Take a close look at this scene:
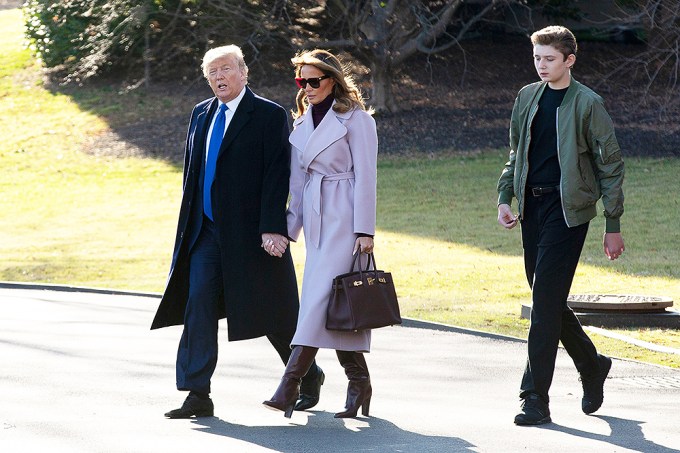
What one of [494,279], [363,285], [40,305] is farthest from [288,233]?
[494,279]

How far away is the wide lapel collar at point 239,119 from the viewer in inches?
279

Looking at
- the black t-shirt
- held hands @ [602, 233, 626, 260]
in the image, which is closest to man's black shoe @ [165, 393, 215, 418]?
the black t-shirt

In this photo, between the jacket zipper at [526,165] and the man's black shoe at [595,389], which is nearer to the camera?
the jacket zipper at [526,165]

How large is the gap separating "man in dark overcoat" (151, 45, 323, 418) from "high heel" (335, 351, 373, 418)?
0.33 metres

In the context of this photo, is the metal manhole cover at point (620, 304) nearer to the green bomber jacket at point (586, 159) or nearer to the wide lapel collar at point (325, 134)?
the green bomber jacket at point (586, 159)

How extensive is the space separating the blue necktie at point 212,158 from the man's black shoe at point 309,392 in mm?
1026

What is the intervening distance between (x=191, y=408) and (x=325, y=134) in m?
1.57

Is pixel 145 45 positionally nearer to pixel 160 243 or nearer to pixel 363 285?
pixel 160 243

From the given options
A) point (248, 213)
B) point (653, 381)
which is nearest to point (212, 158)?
point (248, 213)

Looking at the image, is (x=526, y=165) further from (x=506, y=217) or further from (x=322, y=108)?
(x=322, y=108)

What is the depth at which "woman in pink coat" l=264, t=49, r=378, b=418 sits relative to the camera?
6.77m

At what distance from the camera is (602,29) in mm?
31578

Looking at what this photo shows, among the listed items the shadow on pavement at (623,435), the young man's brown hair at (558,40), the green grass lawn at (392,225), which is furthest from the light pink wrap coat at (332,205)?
the green grass lawn at (392,225)

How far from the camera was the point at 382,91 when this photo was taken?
27672 millimetres
